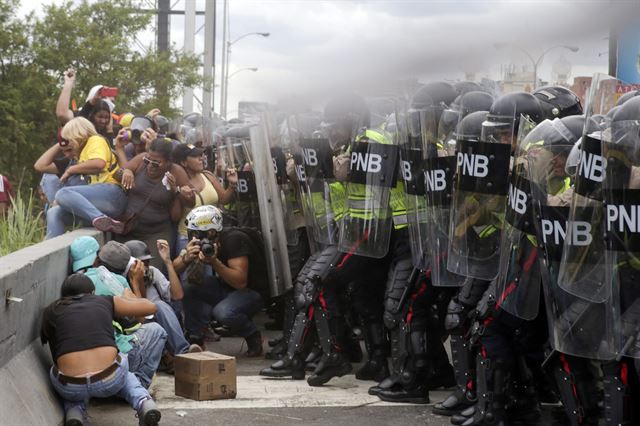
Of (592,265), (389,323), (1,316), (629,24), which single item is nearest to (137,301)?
(1,316)

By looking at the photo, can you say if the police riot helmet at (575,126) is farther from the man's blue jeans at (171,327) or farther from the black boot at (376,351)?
the man's blue jeans at (171,327)

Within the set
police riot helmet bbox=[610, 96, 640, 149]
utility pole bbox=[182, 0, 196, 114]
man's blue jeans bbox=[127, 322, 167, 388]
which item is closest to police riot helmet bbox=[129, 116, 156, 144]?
man's blue jeans bbox=[127, 322, 167, 388]

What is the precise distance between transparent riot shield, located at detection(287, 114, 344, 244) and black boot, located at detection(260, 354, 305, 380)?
92 cm

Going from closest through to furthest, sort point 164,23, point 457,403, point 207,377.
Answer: point 457,403 < point 207,377 < point 164,23

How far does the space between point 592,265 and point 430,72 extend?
2949 mm

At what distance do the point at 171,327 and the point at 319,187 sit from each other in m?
1.57

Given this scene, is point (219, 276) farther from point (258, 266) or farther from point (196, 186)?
point (196, 186)

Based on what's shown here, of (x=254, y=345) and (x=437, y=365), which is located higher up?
(x=437, y=365)

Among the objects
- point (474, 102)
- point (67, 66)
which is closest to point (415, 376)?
point (474, 102)

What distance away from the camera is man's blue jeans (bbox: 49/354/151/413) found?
20.4 ft

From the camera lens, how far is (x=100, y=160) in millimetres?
9695

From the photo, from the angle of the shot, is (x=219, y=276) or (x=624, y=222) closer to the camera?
(x=624, y=222)

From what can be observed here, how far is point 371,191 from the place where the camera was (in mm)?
7840

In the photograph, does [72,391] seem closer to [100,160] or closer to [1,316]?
[1,316]
